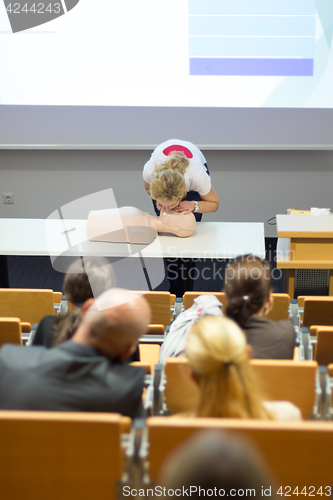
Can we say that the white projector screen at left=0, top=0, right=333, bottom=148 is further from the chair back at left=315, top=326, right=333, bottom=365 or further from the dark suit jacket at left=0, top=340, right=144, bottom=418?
the dark suit jacket at left=0, top=340, right=144, bottom=418

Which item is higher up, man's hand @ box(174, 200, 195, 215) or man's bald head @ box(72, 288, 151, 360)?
man's hand @ box(174, 200, 195, 215)

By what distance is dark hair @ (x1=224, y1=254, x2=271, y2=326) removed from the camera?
183 cm

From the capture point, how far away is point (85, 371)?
A: 1.33 m

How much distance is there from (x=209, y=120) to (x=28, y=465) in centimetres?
405

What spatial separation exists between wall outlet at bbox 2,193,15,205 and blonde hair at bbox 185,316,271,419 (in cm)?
440

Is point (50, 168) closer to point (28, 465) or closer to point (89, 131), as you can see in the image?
point (89, 131)

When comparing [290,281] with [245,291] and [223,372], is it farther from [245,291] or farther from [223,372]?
[223,372]

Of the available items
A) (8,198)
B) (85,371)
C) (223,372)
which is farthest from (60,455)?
(8,198)

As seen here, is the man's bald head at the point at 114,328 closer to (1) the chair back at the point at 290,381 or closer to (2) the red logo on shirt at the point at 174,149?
(1) the chair back at the point at 290,381

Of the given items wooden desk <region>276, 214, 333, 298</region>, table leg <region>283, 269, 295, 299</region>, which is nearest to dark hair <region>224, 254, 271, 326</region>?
wooden desk <region>276, 214, 333, 298</region>

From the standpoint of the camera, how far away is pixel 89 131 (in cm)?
486

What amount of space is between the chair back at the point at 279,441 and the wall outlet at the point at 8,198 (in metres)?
4.43

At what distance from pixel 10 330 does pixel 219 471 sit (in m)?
1.62

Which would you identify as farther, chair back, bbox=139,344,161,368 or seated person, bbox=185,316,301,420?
chair back, bbox=139,344,161,368
